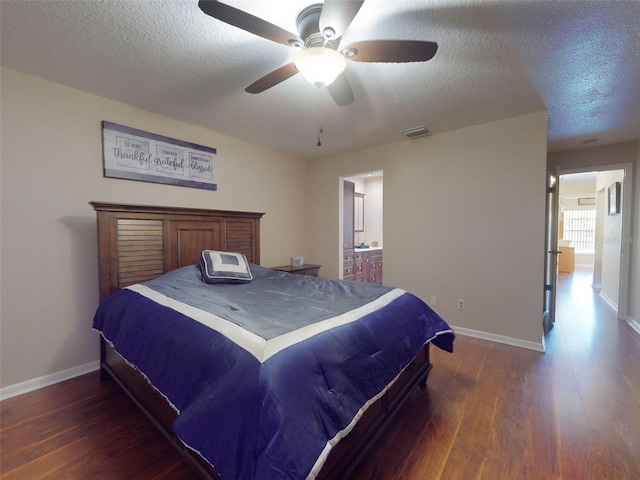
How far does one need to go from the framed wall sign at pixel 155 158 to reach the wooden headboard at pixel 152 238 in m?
0.48

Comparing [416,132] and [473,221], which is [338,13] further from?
[473,221]

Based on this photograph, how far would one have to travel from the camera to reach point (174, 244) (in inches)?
104

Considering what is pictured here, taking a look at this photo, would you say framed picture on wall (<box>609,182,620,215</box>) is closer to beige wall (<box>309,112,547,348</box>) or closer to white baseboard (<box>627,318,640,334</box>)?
white baseboard (<box>627,318,640,334</box>)

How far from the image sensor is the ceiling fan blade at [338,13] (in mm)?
1164

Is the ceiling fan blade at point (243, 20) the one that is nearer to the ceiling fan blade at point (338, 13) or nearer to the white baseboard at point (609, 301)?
the ceiling fan blade at point (338, 13)

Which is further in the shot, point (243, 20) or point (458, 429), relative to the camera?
point (458, 429)

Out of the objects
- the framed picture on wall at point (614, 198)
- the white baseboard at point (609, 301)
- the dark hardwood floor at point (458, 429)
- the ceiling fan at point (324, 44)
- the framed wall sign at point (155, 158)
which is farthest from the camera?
the white baseboard at point (609, 301)

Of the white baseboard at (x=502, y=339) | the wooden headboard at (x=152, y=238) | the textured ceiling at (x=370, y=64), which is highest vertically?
the textured ceiling at (x=370, y=64)

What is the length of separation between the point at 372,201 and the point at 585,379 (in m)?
4.66

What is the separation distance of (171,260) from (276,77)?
1860 millimetres

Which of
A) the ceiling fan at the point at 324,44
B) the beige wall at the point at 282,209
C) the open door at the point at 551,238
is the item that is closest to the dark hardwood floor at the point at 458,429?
the beige wall at the point at 282,209

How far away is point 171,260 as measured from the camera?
2.62 meters

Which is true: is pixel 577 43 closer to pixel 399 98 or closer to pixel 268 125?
pixel 399 98

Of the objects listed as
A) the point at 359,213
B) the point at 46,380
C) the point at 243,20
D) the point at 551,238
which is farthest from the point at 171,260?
the point at 551,238
